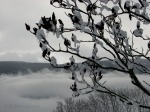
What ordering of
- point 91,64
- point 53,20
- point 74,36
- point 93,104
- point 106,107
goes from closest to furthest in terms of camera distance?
point 53,20
point 74,36
point 91,64
point 106,107
point 93,104

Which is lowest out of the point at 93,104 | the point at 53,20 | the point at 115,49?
the point at 93,104

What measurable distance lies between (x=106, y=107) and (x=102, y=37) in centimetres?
6711

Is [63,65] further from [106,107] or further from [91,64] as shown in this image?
[106,107]

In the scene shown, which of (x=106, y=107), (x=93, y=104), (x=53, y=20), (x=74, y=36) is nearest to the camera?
(x=53, y=20)

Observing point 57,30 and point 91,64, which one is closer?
point 57,30

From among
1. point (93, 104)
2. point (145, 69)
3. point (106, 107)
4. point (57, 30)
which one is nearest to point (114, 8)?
point (57, 30)

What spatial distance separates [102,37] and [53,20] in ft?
2.81

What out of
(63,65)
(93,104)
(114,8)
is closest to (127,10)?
(114,8)

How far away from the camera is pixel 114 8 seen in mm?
5711

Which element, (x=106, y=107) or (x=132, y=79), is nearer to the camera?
(x=132, y=79)

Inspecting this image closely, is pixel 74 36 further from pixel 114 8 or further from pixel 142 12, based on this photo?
pixel 142 12

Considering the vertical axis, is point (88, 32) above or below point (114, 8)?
below

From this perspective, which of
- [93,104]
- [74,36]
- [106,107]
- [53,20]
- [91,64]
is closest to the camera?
[53,20]

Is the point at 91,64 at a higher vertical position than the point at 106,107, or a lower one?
higher
